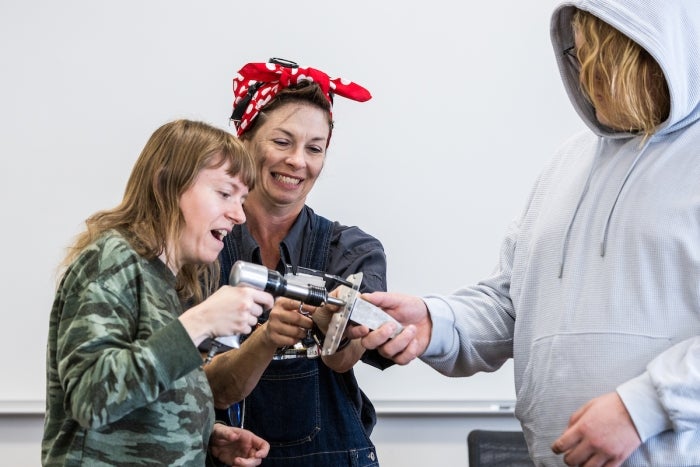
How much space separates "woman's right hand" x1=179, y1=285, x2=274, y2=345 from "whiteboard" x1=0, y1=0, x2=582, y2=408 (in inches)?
51.0

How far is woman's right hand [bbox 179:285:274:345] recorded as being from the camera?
1283mm

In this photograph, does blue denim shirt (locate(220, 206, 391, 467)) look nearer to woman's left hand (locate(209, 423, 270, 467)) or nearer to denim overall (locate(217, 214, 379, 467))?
denim overall (locate(217, 214, 379, 467))

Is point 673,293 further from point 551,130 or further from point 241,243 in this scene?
point 551,130

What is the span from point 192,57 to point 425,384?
1.16 metres

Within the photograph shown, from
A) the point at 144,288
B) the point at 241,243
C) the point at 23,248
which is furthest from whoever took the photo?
the point at 23,248

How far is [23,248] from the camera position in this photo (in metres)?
2.54

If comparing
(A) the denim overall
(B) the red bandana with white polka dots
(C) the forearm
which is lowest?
(A) the denim overall

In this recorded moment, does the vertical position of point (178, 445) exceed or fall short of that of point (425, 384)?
it exceeds it

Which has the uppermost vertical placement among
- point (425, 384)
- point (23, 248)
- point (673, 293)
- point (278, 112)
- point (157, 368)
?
point (278, 112)

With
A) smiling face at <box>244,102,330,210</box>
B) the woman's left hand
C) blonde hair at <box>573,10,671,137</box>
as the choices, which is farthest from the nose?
blonde hair at <box>573,10,671,137</box>

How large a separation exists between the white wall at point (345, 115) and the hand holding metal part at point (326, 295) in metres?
1.15

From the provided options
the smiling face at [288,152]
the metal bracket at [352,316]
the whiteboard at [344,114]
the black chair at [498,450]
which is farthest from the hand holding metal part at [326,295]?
the whiteboard at [344,114]

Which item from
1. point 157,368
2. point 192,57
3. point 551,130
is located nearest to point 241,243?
point 157,368

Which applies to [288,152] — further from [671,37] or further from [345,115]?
[671,37]
